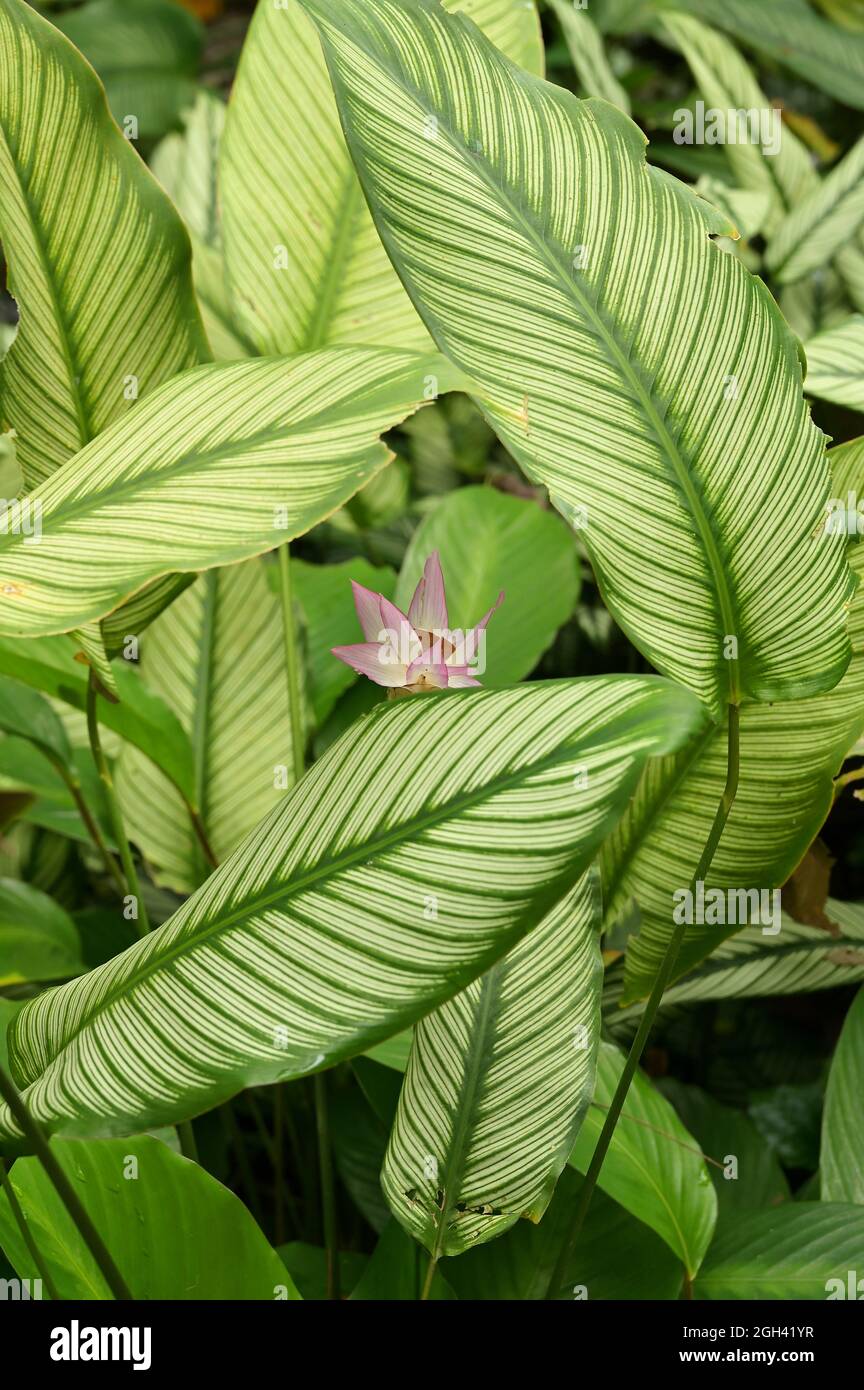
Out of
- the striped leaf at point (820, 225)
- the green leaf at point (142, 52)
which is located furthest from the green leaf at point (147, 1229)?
the green leaf at point (142, 52)

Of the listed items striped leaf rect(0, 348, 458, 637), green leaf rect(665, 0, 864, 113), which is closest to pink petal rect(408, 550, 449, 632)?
striped leaf rect(0, 348, 458, 637)

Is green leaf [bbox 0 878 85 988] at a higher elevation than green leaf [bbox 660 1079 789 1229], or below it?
higher

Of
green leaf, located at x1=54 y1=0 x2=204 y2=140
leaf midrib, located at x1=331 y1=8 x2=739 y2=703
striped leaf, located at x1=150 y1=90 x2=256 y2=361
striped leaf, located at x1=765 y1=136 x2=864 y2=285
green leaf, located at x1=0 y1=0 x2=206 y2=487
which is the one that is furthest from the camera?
green leaf, located at x1=54 y1=0 x2=204 y2=140

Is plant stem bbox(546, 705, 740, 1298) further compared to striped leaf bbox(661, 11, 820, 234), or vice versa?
striped leaf bbox(661, 11, 820, 234)

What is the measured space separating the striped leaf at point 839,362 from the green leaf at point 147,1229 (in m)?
0.56

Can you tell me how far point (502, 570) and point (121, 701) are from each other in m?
0.41

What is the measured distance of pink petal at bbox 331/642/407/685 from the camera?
578mm

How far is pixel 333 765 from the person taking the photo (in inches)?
19.2

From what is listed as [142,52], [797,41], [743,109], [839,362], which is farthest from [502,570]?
[142,52]

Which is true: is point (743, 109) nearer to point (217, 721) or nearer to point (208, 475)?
point (217, 721)

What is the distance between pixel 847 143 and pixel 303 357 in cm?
159

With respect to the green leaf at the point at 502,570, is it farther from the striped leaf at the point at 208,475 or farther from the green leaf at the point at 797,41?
the green leaf at the point at 797,41

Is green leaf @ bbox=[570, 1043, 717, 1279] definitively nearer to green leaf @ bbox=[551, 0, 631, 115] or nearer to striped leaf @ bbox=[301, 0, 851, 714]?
striped leaf @ bbox=[301, 0, 851, 714]
